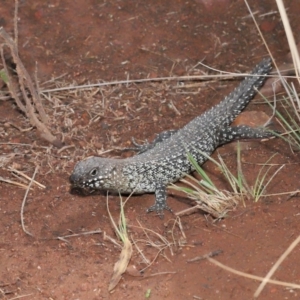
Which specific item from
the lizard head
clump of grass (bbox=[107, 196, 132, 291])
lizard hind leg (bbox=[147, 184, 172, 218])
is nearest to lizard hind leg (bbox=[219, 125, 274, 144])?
lizard hind leg (bbox=[147, 184, 172, 218])

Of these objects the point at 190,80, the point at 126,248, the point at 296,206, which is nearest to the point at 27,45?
the point at 190,80

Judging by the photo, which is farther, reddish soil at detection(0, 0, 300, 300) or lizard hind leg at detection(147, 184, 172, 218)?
lizard hind leg at detection(147, 184, 172, 218)

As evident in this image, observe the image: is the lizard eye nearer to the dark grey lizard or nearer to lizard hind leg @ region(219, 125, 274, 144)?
the dark grey lizard

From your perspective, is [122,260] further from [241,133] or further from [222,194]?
[241,133]

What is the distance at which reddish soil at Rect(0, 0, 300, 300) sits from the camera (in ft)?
16.7

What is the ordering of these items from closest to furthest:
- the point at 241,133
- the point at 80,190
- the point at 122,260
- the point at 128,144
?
the point at 122,260
the point at 80,190
the point at 241,133
the point at 128,144

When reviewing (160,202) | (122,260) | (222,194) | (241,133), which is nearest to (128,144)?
(160,202)

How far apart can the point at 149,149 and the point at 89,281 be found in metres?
1.91

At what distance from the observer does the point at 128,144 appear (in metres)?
6.82

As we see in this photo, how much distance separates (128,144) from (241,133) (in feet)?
3.99

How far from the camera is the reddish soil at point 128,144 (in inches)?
200

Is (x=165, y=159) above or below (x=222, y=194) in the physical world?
below

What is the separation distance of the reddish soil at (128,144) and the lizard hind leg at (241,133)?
0.09m

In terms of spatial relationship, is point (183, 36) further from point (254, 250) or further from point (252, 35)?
point (254, 250)
